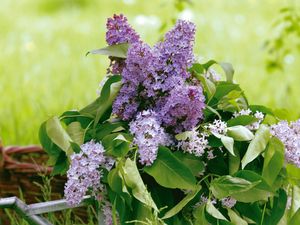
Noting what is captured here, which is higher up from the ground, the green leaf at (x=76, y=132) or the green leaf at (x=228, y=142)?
the green leaf at (x=228, y=142)

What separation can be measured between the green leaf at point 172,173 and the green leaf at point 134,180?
0.10 feet

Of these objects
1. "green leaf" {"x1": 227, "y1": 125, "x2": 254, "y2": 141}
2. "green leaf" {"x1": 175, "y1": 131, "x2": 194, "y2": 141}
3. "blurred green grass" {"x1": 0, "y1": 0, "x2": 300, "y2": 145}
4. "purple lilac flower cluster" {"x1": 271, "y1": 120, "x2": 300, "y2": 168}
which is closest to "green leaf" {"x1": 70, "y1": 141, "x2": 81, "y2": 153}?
"green leaf" {"x1": 175, "y1": 131, "x2": 194, "y2": 141}

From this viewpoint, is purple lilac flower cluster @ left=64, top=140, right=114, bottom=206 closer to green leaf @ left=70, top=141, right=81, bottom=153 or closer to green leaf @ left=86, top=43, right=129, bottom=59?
green leaf @ left=70, top=141, right=81, bottom=153

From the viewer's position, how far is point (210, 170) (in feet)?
5.52

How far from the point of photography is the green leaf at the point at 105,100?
1.68 meters

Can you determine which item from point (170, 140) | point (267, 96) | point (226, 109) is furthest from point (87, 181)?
point (267, 96)

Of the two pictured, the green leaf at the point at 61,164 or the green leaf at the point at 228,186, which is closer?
the green leaf at the point at 228,186

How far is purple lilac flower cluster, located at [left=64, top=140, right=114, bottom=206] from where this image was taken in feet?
Answer: 5.15

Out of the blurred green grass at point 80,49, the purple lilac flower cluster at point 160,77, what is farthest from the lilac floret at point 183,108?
the blurred green grass at point 80,49

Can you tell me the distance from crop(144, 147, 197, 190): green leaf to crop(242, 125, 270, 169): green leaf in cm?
12

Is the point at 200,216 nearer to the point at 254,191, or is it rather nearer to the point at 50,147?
the point at 254,191

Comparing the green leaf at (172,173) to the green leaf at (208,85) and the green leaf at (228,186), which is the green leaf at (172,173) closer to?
the green leaf at (228,186)

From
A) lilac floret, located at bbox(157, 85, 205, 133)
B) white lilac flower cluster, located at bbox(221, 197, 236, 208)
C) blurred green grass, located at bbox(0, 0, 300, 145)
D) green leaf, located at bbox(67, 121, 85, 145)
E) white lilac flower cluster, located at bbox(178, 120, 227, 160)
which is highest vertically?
lilac floret, located at bbox(157, 85, 205, 133)

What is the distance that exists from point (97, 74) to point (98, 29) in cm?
133
